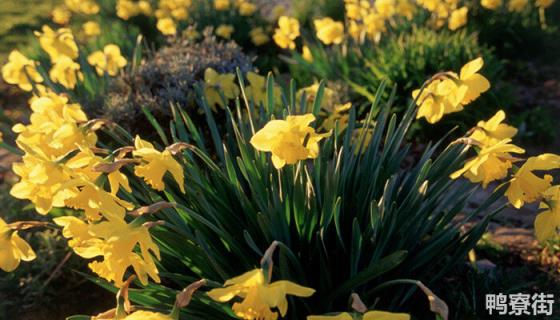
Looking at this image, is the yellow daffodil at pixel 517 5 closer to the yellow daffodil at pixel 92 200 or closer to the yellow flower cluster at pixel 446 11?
the yellow flower cluster at pixel 446 11

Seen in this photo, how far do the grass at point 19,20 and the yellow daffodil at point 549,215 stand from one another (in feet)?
18.1

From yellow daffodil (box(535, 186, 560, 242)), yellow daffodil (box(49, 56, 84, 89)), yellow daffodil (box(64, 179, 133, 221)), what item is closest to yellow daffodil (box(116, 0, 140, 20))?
yellow daffodil (box(49, 56, 84, 89))

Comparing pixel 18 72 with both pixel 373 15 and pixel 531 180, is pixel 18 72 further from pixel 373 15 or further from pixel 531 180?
pixel 531 180

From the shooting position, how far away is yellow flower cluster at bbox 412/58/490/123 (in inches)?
79.1

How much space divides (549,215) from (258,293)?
938 mm

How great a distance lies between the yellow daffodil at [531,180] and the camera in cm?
179

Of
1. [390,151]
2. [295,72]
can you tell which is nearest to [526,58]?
[295,72]

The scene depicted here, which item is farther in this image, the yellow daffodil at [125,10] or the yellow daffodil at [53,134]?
the yellow daffodil at [125,10]

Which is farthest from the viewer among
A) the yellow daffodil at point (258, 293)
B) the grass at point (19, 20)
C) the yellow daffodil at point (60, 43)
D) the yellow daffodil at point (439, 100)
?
the grass at point (19, 20)

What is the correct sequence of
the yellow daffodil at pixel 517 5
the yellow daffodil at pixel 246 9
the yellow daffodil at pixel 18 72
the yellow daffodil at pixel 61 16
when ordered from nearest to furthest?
the yellow daffodil at pixel 18 72
the yellow daffodil at pixel 517 5
the yellow daffodil at pixel 246 9
the yellow daffodil at pixel 61 16

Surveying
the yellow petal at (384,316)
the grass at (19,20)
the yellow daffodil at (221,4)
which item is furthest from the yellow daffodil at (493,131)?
the grass at (19,20)

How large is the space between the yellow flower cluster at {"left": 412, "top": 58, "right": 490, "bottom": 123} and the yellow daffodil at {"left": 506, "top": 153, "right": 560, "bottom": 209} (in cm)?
29

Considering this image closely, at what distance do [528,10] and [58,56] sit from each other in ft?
13.4

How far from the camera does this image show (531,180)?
1.81 m
